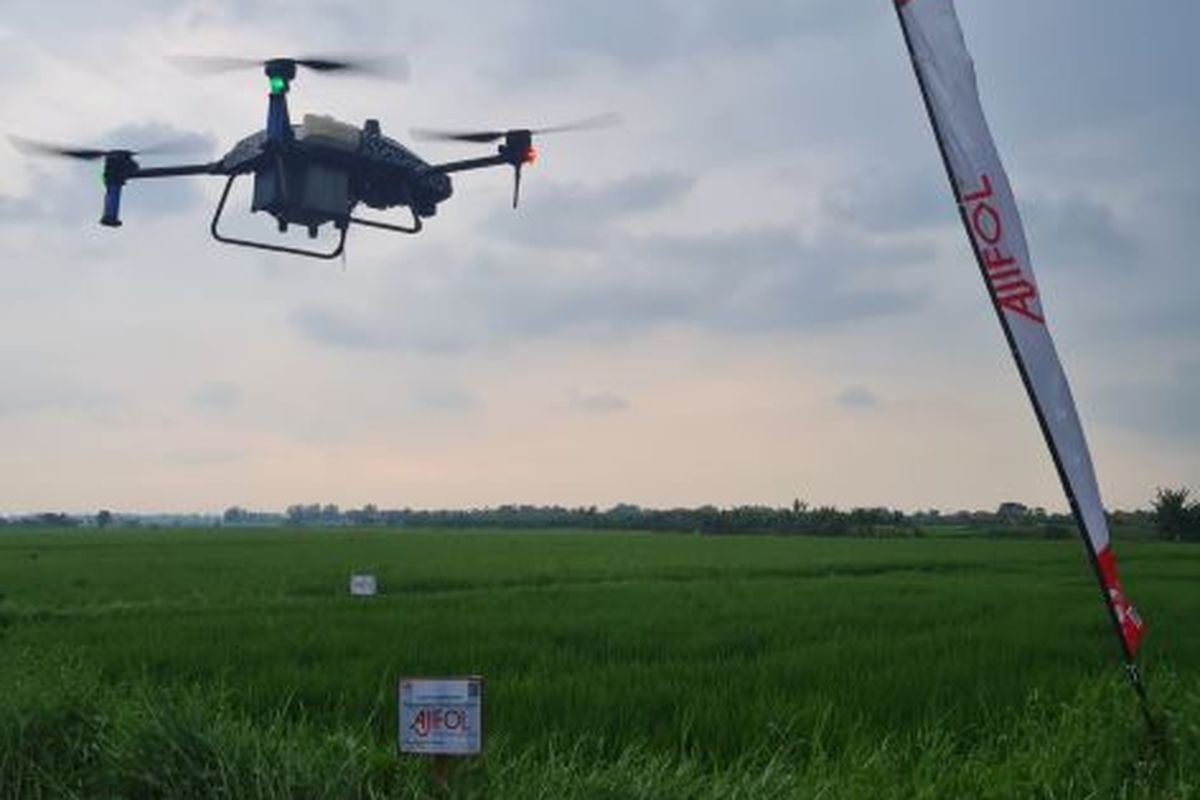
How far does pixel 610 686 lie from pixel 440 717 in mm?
4676

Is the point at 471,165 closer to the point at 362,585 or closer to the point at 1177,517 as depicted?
the point at 362,585

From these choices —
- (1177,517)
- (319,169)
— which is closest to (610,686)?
(319,169)

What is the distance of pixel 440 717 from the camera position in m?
3.89

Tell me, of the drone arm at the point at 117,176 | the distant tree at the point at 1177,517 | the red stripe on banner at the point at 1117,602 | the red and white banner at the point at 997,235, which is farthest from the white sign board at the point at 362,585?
the distant tree at the point at 1177,517

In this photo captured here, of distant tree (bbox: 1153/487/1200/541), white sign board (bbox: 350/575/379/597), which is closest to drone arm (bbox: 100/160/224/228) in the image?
white sign board (bbox: 350/575/379/597)

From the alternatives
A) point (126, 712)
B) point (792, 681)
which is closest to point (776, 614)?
point (792, 681)

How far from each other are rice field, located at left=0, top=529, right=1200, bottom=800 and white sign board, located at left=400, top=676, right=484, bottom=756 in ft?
0.78

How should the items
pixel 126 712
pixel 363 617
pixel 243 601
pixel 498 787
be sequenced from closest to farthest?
pixel 498 787, pixel 126 712, pixel 363 617, pixel 243 601

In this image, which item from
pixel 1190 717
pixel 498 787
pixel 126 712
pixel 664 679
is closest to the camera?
pixel 498 787

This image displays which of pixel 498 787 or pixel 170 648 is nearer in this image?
pixel 498 787

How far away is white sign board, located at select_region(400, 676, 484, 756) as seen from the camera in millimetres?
3854

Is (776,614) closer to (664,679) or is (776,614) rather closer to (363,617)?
(363,617)

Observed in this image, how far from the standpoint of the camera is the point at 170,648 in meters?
11.2

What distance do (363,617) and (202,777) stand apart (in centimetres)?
1026
